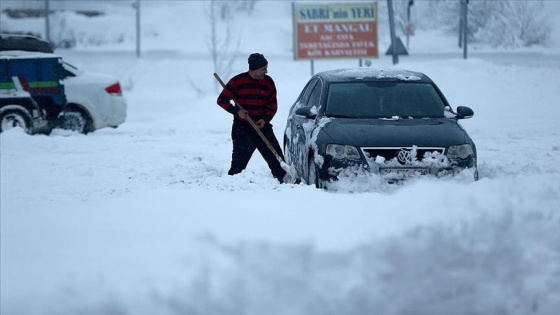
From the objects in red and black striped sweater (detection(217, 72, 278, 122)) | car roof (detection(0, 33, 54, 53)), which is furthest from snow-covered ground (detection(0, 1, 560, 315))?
car roof (detection(0, 33, 54, 53))

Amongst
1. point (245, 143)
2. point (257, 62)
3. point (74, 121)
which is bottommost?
point (74, 121)

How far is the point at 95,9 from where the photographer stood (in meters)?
46.9

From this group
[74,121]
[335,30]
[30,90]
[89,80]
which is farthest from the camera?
[335,30]

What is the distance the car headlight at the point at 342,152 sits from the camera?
7.02 m

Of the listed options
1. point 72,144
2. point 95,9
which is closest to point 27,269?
point 72,144

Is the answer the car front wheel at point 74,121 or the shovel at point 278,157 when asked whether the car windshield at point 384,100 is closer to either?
the shovel at point 278,157

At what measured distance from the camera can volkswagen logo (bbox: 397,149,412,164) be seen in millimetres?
6871

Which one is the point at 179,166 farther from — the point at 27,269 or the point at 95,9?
the point at 95,9

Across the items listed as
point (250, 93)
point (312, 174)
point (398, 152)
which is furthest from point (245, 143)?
point (398, 152)

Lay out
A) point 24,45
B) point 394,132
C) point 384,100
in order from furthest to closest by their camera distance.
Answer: point 24,45 → point 384,100 → point 394,132

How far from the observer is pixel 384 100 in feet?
26.2

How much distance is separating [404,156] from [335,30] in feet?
52.7

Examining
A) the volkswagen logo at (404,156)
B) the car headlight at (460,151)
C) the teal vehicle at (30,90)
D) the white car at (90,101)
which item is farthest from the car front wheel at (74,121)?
the car headlight at (460,151)

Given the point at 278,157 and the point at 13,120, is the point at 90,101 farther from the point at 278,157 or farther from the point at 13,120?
the point at 278,157
